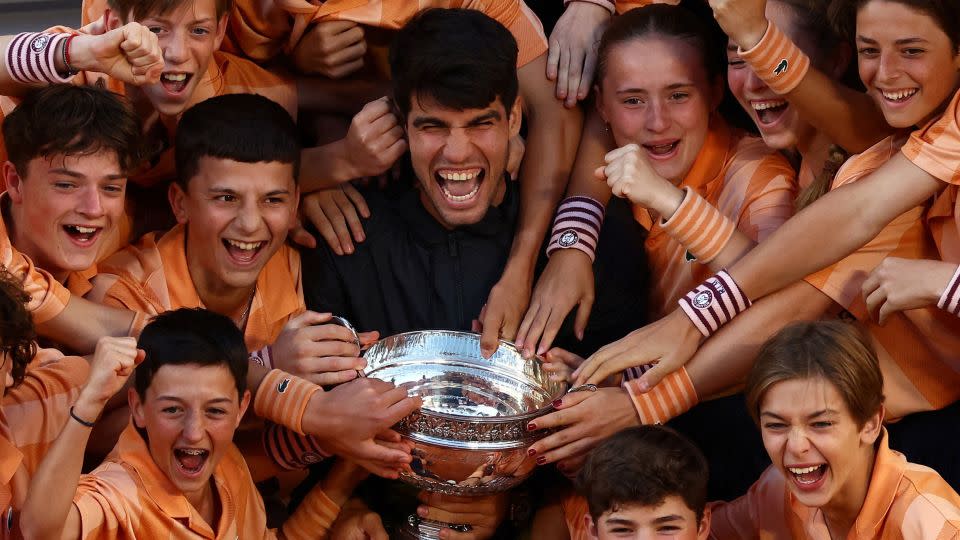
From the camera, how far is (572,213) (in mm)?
4234

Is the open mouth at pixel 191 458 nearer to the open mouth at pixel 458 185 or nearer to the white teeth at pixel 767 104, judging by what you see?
the open mouth at pixel 458 185

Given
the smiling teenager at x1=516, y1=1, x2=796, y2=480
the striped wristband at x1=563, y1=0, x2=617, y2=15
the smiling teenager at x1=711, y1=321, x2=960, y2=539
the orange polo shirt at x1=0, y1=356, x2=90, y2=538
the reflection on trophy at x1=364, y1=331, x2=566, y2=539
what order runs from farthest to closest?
the striped wristband at x1=563, y1=0, x2=617, y2=15, the smiling teenager at x1=516, y1=1, x2=796, y2=480, the reflection on trophy at x1=364, y1=331, x2=566, y2=539, the orange polo shirt at x1=0, y1=356, x2=90, y2=538, the smiling teenager at x1=711, y1=321, x2=960, y2=539

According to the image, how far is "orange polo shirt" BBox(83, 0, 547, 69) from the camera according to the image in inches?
168

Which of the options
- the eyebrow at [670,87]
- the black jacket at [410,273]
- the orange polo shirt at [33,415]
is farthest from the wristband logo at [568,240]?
the orange polo shirt at [33,415]

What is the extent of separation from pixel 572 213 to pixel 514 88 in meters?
0.33

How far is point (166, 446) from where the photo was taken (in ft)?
11.9

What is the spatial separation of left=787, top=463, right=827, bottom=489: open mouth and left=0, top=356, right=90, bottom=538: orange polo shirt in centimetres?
142

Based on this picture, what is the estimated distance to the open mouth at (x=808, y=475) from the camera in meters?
3.50

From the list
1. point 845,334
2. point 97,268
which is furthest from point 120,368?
point 845,334

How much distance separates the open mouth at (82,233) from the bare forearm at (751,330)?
1.33m

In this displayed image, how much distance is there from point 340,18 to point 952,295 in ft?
5.16

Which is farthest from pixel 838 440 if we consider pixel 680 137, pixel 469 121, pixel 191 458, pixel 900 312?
pixel 191 458

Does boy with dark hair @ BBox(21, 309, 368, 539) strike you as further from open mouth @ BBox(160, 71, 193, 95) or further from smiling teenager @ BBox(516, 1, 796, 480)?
smiling teenager @ BBox(516, 1, 796, 480)

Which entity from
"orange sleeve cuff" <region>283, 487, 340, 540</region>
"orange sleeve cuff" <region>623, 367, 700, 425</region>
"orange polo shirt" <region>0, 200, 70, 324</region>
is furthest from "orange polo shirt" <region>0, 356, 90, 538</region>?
"orange sleeve cuff" <region>623, 367, 700, 425</region>
